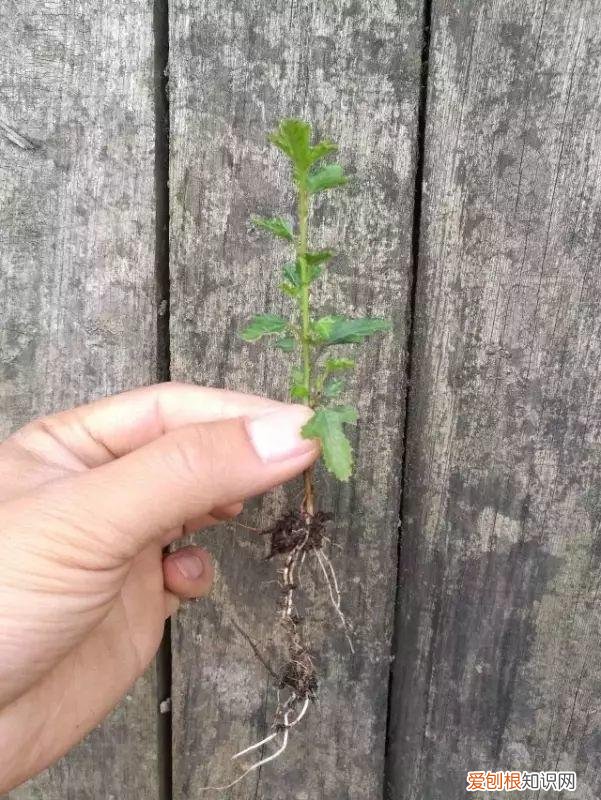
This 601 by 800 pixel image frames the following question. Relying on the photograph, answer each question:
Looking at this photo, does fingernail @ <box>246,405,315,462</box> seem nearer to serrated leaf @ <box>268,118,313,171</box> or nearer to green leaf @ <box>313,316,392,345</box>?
green leaf @ <box>313,316,392,345</box>

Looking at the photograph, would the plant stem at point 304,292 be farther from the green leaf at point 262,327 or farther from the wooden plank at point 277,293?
the wooden plank at point 277,293

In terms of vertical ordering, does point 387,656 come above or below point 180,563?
below

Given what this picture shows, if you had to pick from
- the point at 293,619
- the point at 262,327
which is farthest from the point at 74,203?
the point at 293,619

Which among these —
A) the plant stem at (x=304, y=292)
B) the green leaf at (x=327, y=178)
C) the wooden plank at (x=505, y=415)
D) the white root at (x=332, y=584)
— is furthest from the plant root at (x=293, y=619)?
the green leaf at (x=327, y=178)

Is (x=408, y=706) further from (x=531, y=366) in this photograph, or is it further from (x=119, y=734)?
(x=531, y=366)

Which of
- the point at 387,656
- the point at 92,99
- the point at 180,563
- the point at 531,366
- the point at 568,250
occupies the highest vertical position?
the point at 92,99

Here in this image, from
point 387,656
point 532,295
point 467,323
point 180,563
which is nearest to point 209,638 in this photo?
point 180,563
